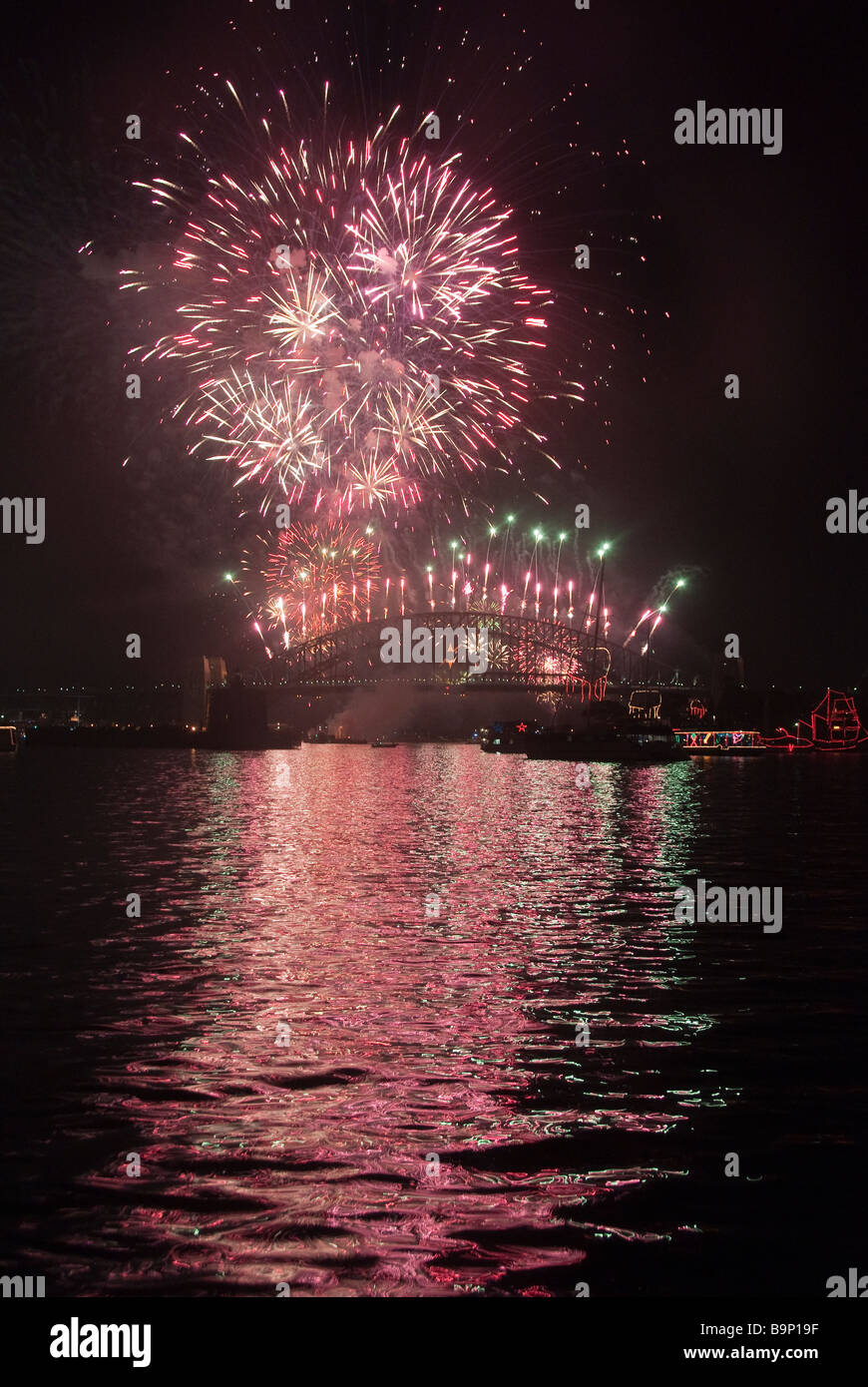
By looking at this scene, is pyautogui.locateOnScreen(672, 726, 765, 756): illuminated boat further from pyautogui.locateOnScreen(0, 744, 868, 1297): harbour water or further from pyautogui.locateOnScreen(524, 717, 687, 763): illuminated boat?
pyautogui.locateOnScreen(0, 744, 868, 1297): harbour water

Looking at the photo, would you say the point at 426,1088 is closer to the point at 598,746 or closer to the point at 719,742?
the point at 598,746

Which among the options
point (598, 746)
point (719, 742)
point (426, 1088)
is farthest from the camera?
point (719, 742)

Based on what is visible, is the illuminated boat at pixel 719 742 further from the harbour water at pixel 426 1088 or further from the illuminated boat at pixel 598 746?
the harbour water at pixel 426 1088

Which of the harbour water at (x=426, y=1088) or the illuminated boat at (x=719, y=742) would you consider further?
the illuminated boat at (x=719, y=742)

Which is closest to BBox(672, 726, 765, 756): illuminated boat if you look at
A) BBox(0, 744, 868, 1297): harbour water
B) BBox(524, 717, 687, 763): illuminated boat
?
BBox(524, 717, 687, 763): illuminated boat

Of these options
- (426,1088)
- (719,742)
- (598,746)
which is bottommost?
(719,742)

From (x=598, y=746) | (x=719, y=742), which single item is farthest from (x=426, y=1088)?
(x=719, y=742)

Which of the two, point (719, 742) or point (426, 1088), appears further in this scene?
point (719, 742)

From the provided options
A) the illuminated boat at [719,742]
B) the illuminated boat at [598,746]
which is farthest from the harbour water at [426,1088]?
the illuminated boat at [719,742]

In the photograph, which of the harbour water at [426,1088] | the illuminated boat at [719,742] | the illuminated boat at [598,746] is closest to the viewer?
the harbour water at [426,1088]
